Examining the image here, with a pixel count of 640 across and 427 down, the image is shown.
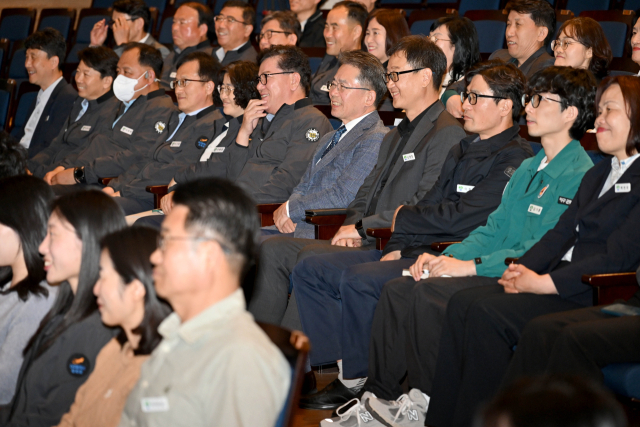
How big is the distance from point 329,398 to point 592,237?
3.93 feet

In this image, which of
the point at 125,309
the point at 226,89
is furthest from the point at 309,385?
the point at 226,89

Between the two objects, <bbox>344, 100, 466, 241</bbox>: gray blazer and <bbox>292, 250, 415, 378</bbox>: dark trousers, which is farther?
<bbox>344, 100, 466, 241</bbox>: gray blazer

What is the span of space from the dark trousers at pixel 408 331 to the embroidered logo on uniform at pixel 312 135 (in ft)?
4.57

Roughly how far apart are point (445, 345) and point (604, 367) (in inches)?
20.5

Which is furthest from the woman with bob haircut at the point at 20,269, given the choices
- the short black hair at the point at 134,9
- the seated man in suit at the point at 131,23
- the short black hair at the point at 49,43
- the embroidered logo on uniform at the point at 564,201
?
the short black hair at the point at 134,9

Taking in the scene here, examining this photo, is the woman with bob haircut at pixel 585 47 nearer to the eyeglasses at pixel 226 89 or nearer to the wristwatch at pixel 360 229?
the wristwatch at pixel 360 229

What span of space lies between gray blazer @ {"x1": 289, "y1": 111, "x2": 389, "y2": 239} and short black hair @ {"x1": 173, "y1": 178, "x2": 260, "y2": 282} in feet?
6.66

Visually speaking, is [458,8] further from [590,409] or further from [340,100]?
[590,409]

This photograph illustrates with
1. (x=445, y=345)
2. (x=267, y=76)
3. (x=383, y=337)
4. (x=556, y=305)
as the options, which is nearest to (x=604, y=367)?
(x=556, y=305)

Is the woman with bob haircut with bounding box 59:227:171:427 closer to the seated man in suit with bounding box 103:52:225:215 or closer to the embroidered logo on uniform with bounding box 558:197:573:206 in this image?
the embroidered logo on uniform with bounding box 558:197:573:206

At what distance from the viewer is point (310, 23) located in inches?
231

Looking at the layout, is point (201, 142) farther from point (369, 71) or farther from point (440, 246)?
point (440, 246)

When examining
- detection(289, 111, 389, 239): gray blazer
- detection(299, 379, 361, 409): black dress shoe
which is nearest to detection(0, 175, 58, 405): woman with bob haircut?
detection(299, 379, 361, 409): black dress shoe

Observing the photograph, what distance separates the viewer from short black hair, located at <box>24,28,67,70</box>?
587 centimetres
